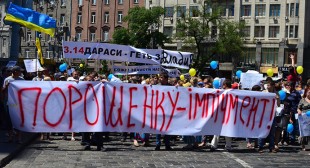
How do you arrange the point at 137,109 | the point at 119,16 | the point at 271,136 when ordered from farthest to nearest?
the point at 119,16
the point at 271,136
the point at 137,109

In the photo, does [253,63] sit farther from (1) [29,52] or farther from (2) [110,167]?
(2) [110,167]

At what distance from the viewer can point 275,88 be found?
14.4m

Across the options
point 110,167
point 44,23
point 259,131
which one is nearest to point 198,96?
point 259,131

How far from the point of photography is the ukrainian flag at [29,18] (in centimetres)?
1670

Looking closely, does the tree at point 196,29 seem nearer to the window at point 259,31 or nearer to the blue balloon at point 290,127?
the window at point 259,31

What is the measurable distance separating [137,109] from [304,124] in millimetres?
4598

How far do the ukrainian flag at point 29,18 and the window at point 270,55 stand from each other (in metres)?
56.5

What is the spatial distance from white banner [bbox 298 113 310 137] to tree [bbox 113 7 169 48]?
192 feet

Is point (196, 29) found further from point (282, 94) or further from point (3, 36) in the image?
point (282, 94)

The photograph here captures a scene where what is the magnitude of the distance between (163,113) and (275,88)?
10.6 feet

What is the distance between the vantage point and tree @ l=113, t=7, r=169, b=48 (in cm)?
7362

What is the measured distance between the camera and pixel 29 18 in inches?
664

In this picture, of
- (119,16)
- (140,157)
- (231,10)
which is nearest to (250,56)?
(231,10)

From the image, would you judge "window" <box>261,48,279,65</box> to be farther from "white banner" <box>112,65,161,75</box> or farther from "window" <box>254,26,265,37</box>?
"white banner" <box>112,65,161,75</box>
